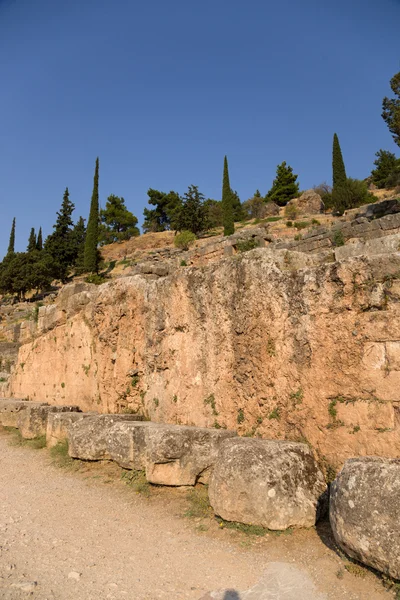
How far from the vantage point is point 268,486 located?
380cm

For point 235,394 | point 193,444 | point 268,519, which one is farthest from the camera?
point 235,394

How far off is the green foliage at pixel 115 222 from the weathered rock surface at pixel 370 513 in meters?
57.5

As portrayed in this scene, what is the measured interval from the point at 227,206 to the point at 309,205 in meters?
8.67

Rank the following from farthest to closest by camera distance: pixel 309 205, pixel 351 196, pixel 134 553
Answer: pixel 309 205 < pixel 351 196 < pixel 134 553

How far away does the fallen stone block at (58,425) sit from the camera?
7.32m

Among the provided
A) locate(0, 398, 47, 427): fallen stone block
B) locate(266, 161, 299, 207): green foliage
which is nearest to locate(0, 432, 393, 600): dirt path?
locate(0, 398, 47, 427): fallen stone block

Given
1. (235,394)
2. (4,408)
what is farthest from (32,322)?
(235,394)

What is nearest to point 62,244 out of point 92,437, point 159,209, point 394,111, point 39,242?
point 39,242

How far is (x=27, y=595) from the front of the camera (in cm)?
292

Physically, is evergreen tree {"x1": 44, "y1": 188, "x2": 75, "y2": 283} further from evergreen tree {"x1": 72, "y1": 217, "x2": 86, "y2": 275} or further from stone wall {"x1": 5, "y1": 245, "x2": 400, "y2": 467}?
stone wall {"x1": 5, "y1": 245, "x2": 400, "y2": 467}

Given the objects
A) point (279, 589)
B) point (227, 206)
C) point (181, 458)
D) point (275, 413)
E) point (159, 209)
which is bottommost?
point (279, 589)

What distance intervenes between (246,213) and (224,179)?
26.1ft

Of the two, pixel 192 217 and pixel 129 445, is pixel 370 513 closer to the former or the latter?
pixel 129 445

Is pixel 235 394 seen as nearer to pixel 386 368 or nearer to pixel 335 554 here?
pixel 386 368
